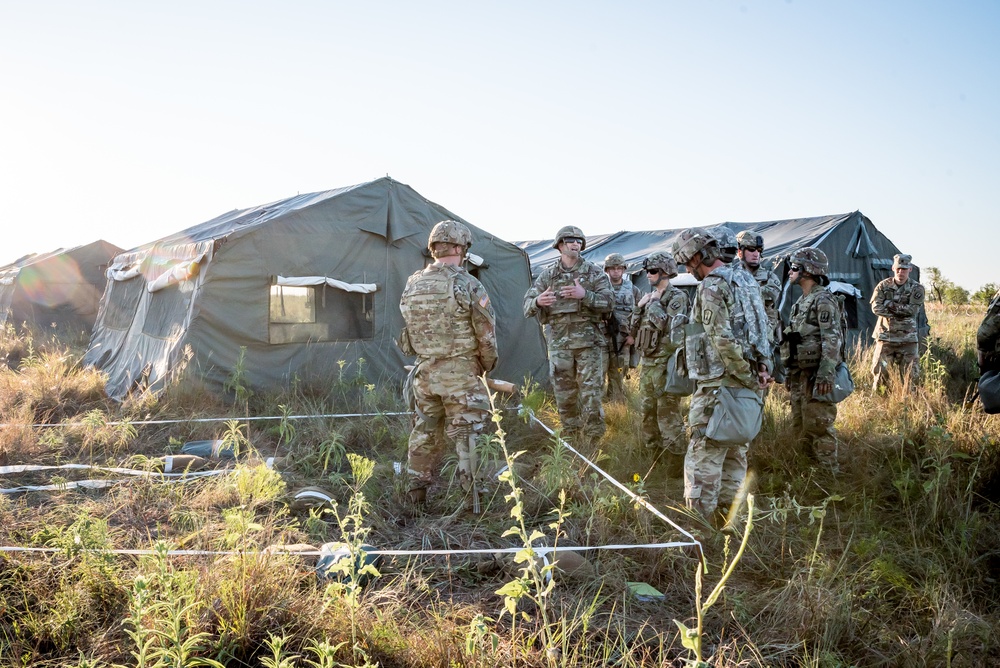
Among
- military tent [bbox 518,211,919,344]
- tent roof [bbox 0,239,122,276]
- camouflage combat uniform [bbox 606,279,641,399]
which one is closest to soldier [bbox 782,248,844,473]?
camouflage combat uniform [bbox 606,279,641,399]

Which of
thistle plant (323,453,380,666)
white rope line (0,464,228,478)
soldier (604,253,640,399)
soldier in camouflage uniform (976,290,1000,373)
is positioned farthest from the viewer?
soldier (604,253,640,399)

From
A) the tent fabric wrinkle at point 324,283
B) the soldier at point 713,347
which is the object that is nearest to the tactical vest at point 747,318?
the soldier at point 713,347

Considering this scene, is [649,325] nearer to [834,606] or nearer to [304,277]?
[834,606]

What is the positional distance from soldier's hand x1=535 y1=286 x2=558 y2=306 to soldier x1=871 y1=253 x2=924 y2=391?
4.29 m

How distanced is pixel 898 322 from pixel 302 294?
7.14 meters

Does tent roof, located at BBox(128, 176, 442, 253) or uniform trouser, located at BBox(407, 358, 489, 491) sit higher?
tent roof, located at BBox(128, 176, 442, 253)

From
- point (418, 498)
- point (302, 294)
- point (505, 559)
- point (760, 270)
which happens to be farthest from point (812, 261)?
point (302, 294)

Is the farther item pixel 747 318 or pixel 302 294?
pixel 302 294

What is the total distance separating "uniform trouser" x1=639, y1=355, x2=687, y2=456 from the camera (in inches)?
217

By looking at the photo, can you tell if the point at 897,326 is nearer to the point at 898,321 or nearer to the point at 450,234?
the point at 898,321

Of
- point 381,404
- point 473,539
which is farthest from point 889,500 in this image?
point 381,404

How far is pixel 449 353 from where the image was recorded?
14.8ft

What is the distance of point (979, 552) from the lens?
3.83 metres

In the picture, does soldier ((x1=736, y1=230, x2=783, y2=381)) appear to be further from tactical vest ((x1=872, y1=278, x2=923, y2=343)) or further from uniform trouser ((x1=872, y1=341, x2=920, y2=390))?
tactical vest ((x1=872, y1=278, x2=923, y2=343))
